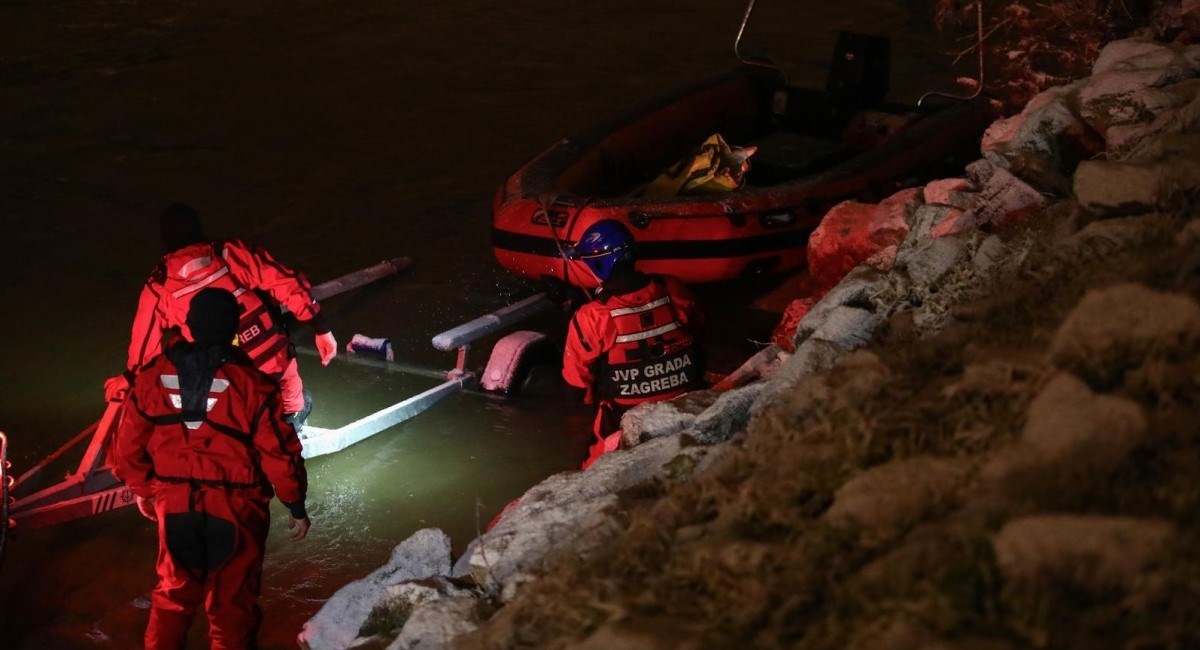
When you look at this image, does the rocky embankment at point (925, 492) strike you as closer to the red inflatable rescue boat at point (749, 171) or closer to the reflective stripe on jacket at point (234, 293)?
the reflective stripe on jacket at point (234, 293)

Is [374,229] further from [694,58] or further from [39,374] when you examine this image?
[694,58]

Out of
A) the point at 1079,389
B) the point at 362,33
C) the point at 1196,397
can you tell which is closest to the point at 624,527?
the point at 1079,389

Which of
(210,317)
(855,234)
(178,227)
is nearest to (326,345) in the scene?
(178,227)

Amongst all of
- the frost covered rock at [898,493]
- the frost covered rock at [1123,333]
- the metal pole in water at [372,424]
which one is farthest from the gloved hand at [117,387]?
the frost covered rock at [1123,333]

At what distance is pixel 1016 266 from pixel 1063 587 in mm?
1774

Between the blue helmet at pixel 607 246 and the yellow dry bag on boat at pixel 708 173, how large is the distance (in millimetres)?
2440

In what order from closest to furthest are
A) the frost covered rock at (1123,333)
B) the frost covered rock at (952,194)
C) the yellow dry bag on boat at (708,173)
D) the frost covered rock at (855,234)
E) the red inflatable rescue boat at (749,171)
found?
the frost covered rock at (1123,333) → the frost covered rock at (952,194) → the frost covered rock at (855,234) → the red inflatable rescue boat at (749,171) → the yellow dry bag on boat at (708,173)

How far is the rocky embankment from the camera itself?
189 cm

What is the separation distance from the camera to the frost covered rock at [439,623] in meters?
2.90

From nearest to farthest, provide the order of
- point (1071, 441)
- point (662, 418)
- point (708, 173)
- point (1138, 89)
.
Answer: point (1071, 441)
point (662, 418)
point (1138, 89)
point (708, 173)

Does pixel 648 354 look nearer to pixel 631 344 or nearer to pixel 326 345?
pixel 631 344

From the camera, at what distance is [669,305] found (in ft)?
15.4

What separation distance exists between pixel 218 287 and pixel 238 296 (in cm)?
9

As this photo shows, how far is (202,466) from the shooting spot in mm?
3807
